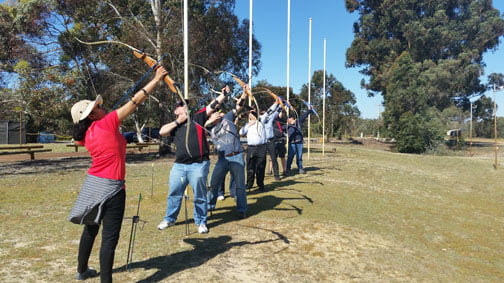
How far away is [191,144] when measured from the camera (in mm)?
5059

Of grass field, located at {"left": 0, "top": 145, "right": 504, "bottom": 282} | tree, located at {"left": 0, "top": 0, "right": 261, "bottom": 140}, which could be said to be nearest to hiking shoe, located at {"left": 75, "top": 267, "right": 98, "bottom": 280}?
grass field, located at {"left": 0, "top": 145, "right": 504, "bottom": 282}

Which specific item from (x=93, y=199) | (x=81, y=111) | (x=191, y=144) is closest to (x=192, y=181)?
(x=191, y=144)

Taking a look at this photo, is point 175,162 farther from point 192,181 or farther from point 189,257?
point 189,257

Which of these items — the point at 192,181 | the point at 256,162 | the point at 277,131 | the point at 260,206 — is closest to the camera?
the point at 192,181

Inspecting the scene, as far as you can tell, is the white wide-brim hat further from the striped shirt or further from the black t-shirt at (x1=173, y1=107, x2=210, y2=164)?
the black t-shirt at (x1=173, y1=107, x2=210, y2=164)

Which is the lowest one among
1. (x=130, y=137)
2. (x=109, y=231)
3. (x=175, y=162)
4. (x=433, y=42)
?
(x=109, y=231)

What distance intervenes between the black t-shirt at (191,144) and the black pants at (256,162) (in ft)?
10.9

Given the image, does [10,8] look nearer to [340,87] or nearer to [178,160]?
[178,160]

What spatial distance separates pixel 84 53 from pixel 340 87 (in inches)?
1118

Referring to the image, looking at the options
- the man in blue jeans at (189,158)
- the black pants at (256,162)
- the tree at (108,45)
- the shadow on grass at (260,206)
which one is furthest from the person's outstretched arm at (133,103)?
the tree at (108,45)

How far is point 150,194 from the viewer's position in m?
8.40

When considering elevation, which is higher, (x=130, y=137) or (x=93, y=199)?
(x=130, y=137)

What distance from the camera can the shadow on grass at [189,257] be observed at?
3936mm

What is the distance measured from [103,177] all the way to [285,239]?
9.80 ft
